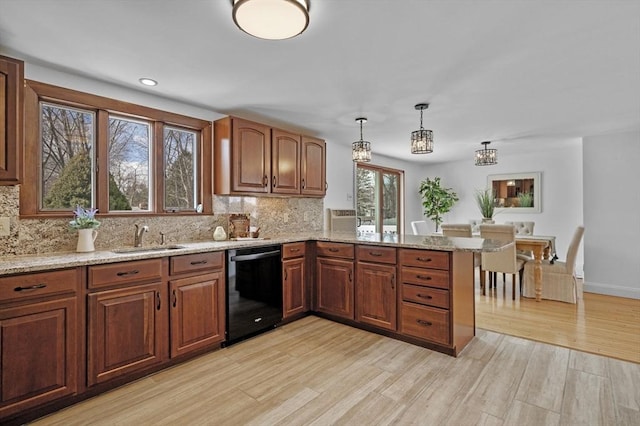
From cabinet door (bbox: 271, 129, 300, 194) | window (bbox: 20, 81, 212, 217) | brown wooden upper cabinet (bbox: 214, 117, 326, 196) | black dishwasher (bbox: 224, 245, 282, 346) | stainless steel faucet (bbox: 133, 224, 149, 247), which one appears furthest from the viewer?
cabinet door (bbox: 271, 129, 300, 194)

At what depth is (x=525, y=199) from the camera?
20.0 feet

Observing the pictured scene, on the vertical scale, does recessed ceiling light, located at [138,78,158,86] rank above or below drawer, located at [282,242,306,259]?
above

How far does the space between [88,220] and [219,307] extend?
121cm

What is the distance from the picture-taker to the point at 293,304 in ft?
11.0

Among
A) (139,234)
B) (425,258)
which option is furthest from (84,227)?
(425,258)

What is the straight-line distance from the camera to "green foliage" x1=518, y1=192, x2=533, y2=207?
6.04 meters

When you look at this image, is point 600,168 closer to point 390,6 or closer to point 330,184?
point 330,184

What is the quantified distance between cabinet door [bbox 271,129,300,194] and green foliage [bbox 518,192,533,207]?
470cm

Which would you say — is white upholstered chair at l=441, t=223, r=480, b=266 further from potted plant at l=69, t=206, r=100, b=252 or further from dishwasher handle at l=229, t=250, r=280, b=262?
potted plant at l=69, t=206, r=100, b=252

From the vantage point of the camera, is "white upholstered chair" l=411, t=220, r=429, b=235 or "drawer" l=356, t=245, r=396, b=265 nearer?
"drawer" l=356, t=245, r=396, b=265

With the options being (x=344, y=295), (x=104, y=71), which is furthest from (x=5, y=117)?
(x=344, y=295)

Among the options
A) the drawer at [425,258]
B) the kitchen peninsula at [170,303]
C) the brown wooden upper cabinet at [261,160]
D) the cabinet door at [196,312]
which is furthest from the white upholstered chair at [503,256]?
the cabinet door at [196,312]

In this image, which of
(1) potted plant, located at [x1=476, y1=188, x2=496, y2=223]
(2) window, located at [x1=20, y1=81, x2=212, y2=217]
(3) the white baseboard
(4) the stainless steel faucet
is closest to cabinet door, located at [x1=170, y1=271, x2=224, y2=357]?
(4) the stainless steel faucet

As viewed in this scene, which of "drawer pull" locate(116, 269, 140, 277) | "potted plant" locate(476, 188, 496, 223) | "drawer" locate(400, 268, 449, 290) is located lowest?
"drawer" locate(400, 268, 449, 290)
